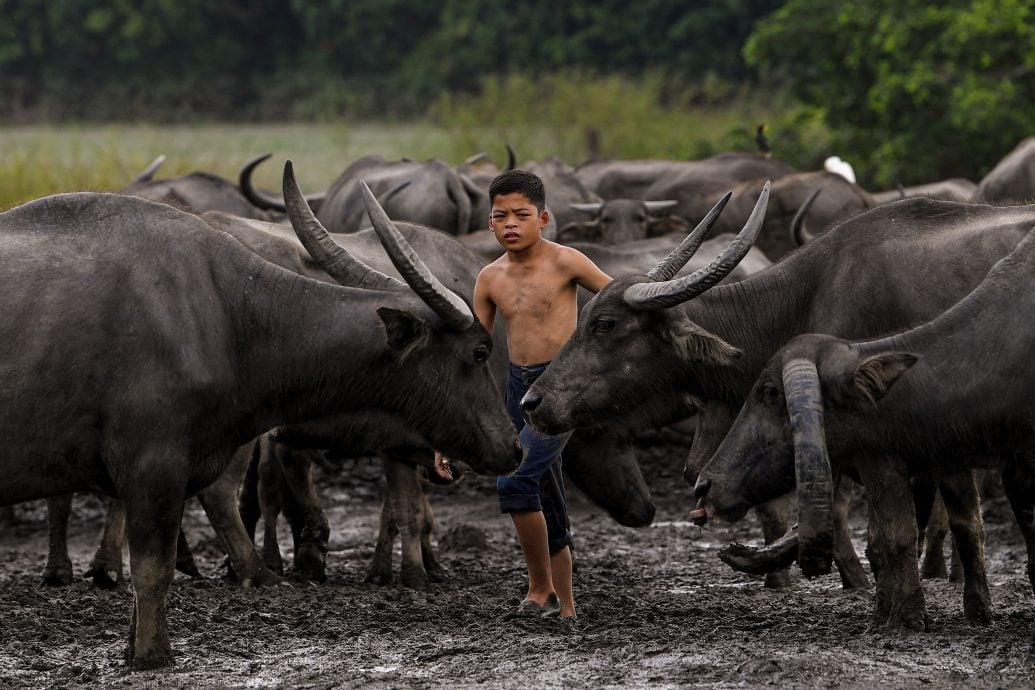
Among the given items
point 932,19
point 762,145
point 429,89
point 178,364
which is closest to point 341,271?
point 178,364

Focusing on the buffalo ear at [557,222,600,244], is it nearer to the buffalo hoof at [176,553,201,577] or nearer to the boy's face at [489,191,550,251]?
the buffalo hoof at [176,553,201,577]

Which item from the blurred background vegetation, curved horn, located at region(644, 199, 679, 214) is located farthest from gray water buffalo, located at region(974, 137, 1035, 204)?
the blurred background vegetation

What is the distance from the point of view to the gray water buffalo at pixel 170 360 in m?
5.86

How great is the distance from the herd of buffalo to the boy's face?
1.20 ft

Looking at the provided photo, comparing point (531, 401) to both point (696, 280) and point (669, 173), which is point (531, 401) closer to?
point (696, 280)

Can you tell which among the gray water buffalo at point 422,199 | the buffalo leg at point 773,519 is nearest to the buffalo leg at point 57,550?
the buffalo leg at point 773,519

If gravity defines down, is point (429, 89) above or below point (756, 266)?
above

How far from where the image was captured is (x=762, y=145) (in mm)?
19047

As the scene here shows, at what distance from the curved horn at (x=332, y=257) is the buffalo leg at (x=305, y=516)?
193 cm

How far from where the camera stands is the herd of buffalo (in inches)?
231

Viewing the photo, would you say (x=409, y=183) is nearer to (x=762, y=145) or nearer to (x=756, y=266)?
(x=756, y=266)

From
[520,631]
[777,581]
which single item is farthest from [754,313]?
[520,631]

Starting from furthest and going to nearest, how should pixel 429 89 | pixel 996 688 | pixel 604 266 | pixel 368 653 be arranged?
pixel 429 89, pixel 604 266, pixel 368 653, pixel 996 688

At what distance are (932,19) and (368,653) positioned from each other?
600 inches
